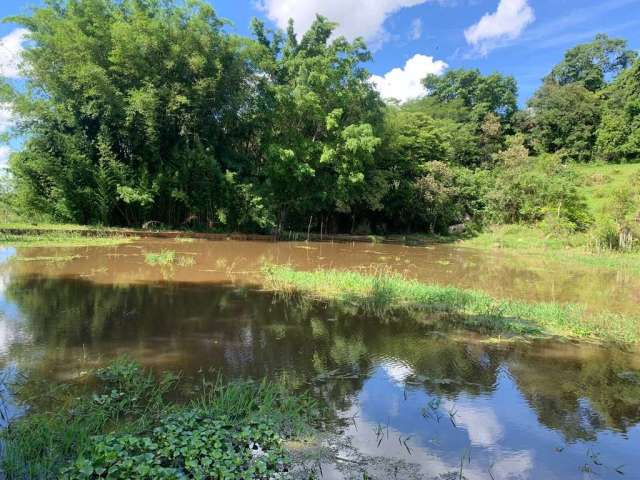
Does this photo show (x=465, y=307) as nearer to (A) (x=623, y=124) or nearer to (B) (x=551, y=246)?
(B) (x=551, y=246)

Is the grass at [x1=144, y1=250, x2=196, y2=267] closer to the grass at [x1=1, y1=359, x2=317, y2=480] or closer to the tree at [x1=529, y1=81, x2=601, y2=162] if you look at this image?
the grass at [x1=1, y1=359, x2=317, y2=480]

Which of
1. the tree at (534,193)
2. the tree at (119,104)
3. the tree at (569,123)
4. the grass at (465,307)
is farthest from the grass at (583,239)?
the tree at (119,104)

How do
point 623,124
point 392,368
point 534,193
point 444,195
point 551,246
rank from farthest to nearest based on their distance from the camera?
point 623,124, point 444,195, point 534,193, point 551,246, point 392,368

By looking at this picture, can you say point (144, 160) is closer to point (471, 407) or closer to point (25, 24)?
point (25, 24)

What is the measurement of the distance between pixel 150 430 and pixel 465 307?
5789mm

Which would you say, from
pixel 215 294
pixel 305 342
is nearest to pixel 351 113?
pixel 215 294

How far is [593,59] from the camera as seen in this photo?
41000 mm

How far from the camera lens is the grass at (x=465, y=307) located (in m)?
6.55

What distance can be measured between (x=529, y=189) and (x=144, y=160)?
20.0 metres

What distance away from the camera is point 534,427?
3.81 metres

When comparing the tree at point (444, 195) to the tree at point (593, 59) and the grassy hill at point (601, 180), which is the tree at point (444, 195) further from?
the tree at point (593, 59)

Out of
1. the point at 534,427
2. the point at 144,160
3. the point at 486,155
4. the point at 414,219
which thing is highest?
the point at 486,155

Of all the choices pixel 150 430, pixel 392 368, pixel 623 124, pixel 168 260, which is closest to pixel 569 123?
pixel 623 124

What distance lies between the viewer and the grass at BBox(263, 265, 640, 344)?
6551 millimetres
